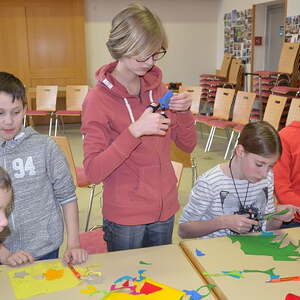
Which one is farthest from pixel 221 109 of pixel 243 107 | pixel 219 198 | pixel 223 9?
pixel 219 198

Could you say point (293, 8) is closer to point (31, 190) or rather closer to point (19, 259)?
point (31, 190)

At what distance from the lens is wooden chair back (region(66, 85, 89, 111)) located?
6.50 metres

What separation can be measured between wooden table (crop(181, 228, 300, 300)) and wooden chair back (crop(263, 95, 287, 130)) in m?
3.14

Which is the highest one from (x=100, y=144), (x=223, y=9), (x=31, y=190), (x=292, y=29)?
(x=223, y=9)

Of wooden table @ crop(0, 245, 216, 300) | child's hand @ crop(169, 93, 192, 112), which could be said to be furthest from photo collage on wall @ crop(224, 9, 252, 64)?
wooden table @ crop(0, 245, 216, 300)

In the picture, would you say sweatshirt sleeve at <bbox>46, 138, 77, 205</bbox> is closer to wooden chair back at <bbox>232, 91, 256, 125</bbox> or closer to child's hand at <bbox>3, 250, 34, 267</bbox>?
child's hand at <bbox>3, 250, 34, 267</bbox>

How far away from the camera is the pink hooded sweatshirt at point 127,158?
133 cm

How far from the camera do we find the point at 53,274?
1.19m

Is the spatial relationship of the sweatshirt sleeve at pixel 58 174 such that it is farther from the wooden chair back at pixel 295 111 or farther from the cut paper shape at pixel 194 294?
the wooden chair back at pixel 295 111

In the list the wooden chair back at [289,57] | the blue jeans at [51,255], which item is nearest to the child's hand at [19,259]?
the blue jeans at [51,255]

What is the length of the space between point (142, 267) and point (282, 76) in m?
5.78

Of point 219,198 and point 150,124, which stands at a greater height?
point 150,124

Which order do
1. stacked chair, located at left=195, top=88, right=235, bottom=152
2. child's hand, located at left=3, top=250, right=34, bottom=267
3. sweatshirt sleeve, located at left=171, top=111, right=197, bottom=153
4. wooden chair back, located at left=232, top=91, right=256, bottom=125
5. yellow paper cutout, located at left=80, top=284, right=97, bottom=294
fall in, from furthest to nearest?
stacked chair, located at left=195, top=88, right=235, bottom=152 < wooden chair back, located at left=232, top=91, right=256, bottom=125 < sweatshirt sleeve, located at left=171, top=111, right=197, bottom=153 < child's hand, located at left=3, top=250, right=34, bottom=267 < yellow paper cutout, located at left=80, top=284, right=97, bottom=294

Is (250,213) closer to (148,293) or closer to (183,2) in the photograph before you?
(148,293)
